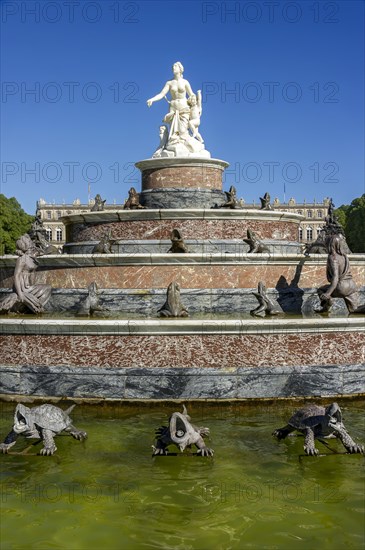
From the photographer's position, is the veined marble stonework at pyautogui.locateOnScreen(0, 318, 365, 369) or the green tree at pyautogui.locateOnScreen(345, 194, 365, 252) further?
the green tree at pyautogui.locateOnScreen(345, 194, 365, 252)

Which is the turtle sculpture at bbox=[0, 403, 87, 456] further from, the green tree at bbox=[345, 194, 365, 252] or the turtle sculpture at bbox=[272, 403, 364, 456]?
the green tree at bbox=[345, 194, 365, 252]

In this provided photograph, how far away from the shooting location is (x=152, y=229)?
1609 cm

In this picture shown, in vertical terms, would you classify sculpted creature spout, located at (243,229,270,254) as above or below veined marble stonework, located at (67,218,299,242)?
below

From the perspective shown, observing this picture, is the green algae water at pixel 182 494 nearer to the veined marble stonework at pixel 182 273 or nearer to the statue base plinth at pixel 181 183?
the veined marble stonework at pixel 182 273

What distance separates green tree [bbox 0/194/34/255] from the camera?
59125 mm

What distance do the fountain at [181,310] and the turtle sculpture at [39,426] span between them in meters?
2.11

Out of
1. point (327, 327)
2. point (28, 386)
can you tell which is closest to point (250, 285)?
point (327, 327)

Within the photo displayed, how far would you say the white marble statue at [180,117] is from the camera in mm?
19922

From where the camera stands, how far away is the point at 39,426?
7742 mm

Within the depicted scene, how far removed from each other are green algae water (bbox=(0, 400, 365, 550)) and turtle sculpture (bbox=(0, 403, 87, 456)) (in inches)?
7.3

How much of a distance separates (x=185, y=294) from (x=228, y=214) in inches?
166

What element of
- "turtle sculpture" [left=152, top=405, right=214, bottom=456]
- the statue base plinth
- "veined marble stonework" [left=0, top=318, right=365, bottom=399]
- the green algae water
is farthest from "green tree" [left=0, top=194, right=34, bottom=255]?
"turtle sculpture" [left=152, top=405, right=214, bottom=456]

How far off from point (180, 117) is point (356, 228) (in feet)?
157

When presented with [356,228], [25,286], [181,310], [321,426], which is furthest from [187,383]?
[356,228]
